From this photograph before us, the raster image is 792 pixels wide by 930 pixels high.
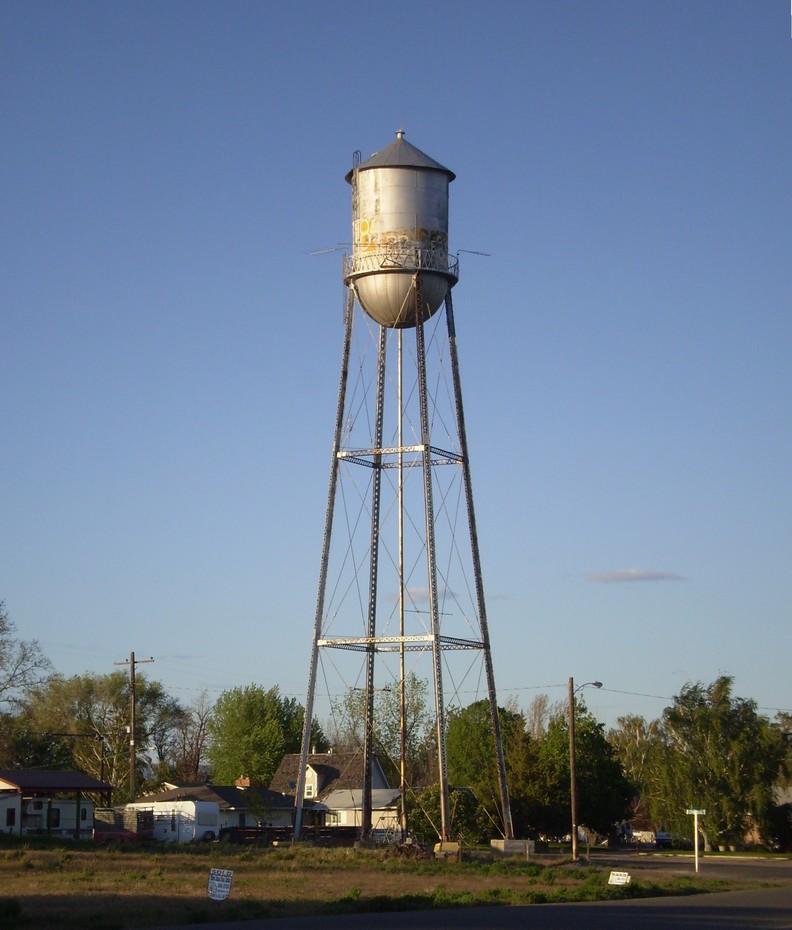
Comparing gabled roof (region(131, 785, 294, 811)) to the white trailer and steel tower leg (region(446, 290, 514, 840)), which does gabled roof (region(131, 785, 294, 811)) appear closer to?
the white trailer

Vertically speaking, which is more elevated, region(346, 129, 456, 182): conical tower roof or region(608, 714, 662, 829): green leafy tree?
region(346, 129, 456, 182): conical tower roof

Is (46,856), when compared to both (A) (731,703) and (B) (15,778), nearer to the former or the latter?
(B) (15,778)

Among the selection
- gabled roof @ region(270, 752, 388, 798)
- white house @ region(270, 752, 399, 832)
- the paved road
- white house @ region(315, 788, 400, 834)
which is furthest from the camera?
gabled roof @ region(270, 752, 388, 798)

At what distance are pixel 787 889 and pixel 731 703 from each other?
2918 centimetres

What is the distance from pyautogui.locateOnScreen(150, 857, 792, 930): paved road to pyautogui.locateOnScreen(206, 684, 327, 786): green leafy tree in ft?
194

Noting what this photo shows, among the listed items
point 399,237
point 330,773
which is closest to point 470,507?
point 399,237

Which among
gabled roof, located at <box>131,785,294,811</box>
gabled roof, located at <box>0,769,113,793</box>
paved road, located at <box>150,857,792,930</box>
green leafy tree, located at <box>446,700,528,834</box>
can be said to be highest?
green leafy tree, located at <box>446,700,528,834</box>

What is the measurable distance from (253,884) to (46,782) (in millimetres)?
29948

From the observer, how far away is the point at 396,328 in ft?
149

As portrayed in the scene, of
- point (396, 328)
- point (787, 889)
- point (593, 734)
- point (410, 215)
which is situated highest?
point (410, 215)

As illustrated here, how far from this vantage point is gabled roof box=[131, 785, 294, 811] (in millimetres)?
71375

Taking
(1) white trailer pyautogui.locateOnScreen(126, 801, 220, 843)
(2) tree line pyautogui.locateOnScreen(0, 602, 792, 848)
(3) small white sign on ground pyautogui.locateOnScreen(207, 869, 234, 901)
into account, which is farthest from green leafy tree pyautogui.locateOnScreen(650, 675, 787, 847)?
(3) small white sign on ground pyautogui.locateOnScreen(207, 869, 234, 901)

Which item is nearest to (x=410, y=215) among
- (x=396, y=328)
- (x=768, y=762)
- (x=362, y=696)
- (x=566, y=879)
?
(x=396, y=328)

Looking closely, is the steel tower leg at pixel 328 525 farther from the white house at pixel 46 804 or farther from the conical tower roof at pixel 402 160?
the white house at pixel 46 804
